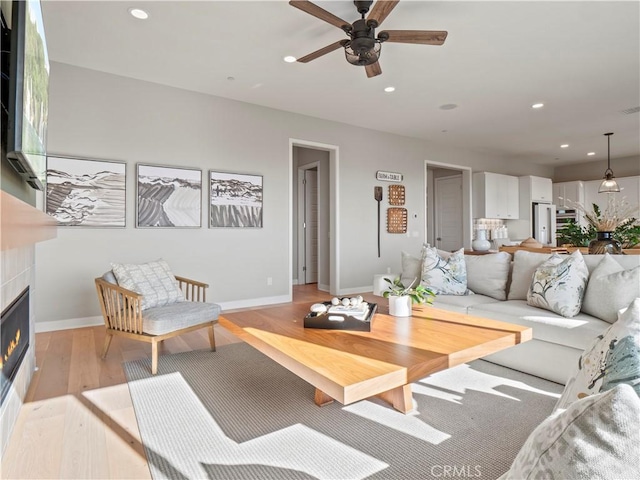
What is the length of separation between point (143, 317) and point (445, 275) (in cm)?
259

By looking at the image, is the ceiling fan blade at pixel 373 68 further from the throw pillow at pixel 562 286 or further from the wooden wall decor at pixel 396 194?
the wooden wall decor at pixel 396 194

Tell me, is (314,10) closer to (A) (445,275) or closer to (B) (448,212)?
(A) (445,275)

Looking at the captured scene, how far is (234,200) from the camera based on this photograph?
191 inches

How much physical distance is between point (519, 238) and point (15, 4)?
9499 millimetres

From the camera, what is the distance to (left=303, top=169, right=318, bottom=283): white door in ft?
23.3

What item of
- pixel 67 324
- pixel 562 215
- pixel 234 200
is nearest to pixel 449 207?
pixel 562 215

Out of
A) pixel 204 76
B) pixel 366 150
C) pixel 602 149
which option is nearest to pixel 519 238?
pixel 602 149

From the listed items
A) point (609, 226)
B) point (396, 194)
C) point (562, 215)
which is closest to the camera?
point (609, 226)

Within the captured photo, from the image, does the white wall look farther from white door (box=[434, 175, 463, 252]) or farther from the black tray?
the black tray

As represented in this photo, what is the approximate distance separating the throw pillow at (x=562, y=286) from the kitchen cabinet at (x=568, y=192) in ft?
24.3

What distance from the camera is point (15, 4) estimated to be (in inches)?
50.8

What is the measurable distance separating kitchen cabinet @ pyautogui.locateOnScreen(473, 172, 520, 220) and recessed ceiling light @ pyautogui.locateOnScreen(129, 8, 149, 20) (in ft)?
22.7

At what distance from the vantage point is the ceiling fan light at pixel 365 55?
2.76 metres

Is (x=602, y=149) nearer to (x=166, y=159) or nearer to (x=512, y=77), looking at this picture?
(x=512, y=77)
